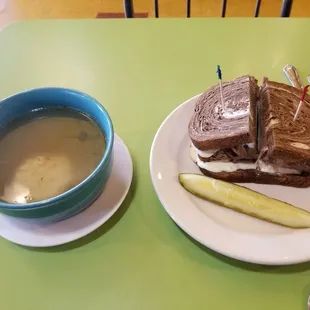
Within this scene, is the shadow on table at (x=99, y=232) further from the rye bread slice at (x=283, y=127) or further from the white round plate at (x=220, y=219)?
the rye bread slice at (x=283, y=127)

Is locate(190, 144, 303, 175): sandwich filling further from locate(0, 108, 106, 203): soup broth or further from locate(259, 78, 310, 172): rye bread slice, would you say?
locate(0, 108, 106, 203): soup broth

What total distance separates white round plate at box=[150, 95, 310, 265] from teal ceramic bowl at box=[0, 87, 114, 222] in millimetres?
122

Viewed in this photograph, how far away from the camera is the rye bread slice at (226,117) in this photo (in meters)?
0.78

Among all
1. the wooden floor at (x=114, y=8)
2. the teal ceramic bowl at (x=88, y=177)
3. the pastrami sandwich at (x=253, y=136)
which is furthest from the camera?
the wooden floor at (x=114, y=8)

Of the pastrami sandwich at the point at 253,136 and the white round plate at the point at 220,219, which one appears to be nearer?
the white round plate at the point at 220,219

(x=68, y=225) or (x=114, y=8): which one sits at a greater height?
(x=68, y=225)

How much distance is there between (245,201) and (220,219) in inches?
2.2

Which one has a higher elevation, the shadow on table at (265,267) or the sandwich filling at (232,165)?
the sandwich filling at (232,165)

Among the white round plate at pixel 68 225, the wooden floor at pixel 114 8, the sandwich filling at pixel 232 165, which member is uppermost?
the sandwich filling at pixel 232 165

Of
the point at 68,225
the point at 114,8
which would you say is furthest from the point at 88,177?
the point at 114,8

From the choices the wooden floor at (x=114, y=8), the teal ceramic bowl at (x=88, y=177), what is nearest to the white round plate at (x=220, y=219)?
the teal ceramic bowl at (x=88, y=177)

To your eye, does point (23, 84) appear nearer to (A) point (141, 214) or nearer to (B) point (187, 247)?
(A) point (141, 214)

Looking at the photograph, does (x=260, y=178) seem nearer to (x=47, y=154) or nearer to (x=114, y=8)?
(x=47, y=154)

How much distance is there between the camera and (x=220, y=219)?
729mm
